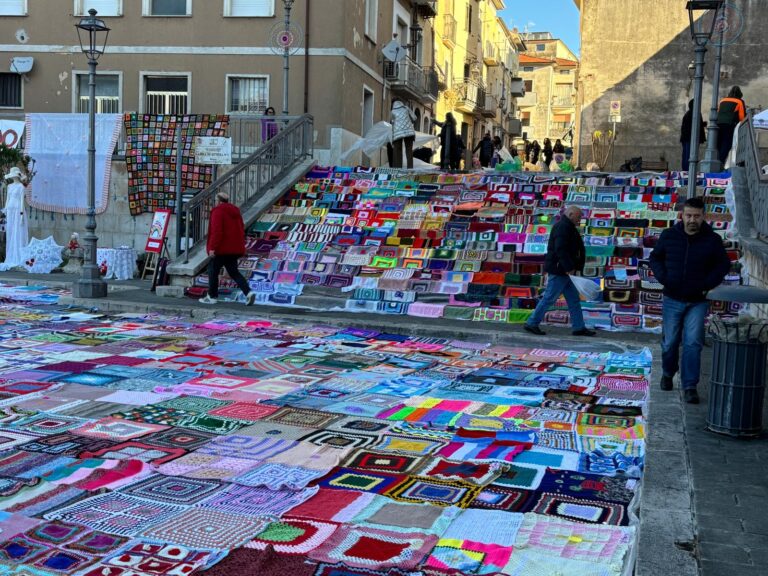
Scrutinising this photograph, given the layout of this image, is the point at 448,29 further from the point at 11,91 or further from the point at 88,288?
the point at 88,288

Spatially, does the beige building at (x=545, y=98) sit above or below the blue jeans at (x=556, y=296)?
above

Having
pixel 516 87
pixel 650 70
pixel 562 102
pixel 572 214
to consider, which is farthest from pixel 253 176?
pixel 562 102

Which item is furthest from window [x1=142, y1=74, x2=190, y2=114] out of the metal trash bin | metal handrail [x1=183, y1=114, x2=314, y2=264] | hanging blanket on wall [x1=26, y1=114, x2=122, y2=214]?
the metal trash bin

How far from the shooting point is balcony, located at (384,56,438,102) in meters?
29.2

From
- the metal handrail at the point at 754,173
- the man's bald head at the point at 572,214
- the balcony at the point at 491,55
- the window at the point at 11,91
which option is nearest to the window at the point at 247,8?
the window at the point at 11,91

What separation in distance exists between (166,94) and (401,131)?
7.83 m

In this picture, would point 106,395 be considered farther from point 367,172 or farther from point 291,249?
point 367,172

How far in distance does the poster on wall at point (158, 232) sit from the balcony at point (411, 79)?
14093 millimetres

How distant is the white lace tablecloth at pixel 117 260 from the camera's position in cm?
1803

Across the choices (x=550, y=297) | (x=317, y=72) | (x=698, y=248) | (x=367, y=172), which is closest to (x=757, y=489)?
(x=698, y=248)

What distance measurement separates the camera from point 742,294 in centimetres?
653

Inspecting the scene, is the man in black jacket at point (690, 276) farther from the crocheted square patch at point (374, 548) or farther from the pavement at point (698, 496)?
the crocheted square patch at point (374, 548)

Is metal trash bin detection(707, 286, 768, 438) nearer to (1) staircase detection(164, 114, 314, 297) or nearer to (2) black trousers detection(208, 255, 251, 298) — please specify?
(2) black trousers detection(208, 255, 251, 298)

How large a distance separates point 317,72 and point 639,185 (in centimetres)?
1080
